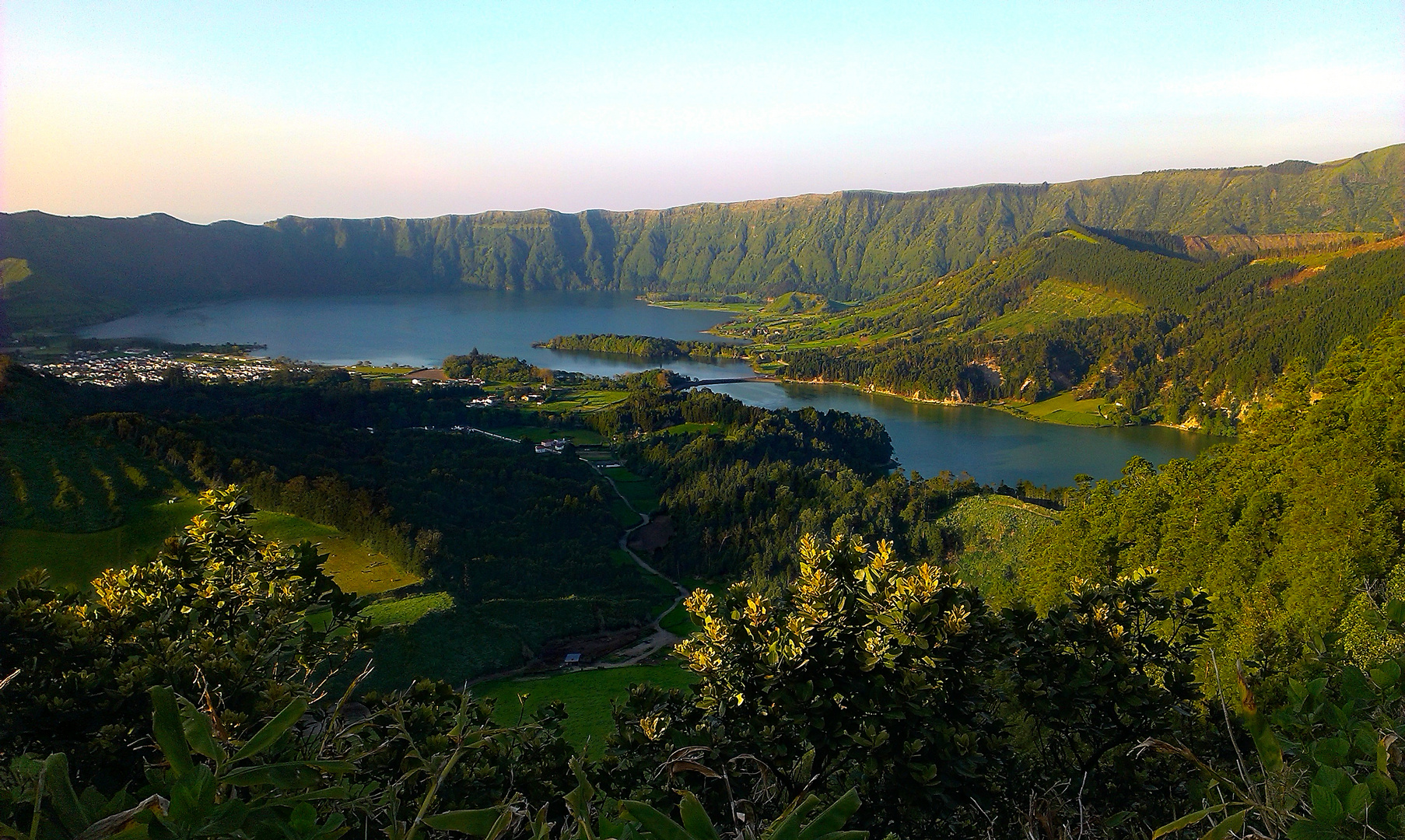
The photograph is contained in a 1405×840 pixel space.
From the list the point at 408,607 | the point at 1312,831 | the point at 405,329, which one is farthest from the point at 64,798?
the point at 405,329

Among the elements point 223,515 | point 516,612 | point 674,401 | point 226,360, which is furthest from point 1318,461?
point 226,360

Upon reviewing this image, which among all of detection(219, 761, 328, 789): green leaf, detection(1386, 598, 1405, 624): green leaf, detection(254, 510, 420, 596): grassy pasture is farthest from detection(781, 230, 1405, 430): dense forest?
detection(219, 761, 328, 789): green leaf

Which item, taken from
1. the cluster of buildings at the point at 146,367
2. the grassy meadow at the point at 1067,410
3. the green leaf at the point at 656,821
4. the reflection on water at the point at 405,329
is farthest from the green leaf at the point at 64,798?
the reflection on water at the point at 405,329

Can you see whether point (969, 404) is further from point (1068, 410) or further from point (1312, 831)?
point (1312, 831)

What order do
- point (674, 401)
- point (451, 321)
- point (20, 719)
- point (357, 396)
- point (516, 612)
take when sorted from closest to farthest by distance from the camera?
point (20, 719)
point (516, 612)
point (357, 396)
point (674, 401)
point (451, 321)

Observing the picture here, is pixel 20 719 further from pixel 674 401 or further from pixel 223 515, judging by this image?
pixel 674 401

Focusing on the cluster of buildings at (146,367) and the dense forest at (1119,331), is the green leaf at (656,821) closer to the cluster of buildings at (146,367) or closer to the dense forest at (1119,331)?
the cluster of buildings at (146,367)
